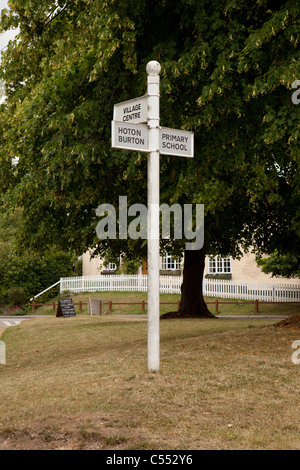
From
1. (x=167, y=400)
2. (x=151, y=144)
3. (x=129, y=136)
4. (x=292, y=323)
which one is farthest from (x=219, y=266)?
(x=167, y=400)

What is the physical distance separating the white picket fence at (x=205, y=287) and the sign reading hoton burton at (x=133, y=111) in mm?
26906

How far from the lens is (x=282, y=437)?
5516 mm

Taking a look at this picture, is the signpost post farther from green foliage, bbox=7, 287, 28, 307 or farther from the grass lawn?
green foliage, bbox=7, 287, 28, 307

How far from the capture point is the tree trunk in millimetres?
22188

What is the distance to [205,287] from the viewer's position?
3662cm

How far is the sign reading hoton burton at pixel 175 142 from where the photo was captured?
312 inches

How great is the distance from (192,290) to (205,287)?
14270 mm

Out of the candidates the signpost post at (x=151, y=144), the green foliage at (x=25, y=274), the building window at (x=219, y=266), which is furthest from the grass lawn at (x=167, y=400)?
the building window at (x=219, y=266)

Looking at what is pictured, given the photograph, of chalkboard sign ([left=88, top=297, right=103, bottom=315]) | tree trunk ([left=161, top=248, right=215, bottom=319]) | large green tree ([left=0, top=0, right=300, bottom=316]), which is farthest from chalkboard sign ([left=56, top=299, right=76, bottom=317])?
large green tree ([left=0, top=0, right=300, bottom=316])

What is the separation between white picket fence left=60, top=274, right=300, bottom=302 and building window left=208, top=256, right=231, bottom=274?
234 centimetres

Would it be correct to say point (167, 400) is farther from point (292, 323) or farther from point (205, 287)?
point (205, 287)
